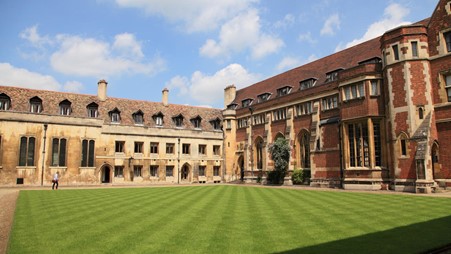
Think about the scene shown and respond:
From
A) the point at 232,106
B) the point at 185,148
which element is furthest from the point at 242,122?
the point at 185,148

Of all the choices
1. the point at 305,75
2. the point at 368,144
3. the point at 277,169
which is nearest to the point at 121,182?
the point at 277,169

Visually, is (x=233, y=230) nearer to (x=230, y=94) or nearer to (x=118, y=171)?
(x=118, y=171)

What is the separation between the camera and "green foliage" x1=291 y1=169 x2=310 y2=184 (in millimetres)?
33156

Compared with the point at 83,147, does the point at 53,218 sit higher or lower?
lower

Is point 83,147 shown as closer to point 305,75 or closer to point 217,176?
point 217,176

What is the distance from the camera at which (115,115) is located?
41.7m

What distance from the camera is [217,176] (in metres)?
47.4

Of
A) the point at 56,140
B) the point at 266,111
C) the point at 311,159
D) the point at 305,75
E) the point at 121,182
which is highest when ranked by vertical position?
the point at 305,75

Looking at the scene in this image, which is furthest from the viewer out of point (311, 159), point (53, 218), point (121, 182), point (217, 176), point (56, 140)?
point (217, 176)

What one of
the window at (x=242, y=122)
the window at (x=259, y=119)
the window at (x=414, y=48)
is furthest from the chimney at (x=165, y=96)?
the window at (x=414, y=48)

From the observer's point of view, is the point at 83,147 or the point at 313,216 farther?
the point at 83,147

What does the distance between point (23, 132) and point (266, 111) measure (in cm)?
2744

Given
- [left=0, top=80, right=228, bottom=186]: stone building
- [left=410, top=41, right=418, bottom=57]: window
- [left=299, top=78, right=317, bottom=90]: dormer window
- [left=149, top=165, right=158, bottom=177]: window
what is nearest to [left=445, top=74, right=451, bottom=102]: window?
[left=410, top=41, right=418, bottom=57]: window

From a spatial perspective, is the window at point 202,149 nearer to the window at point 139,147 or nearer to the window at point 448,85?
the window at point 139,147
